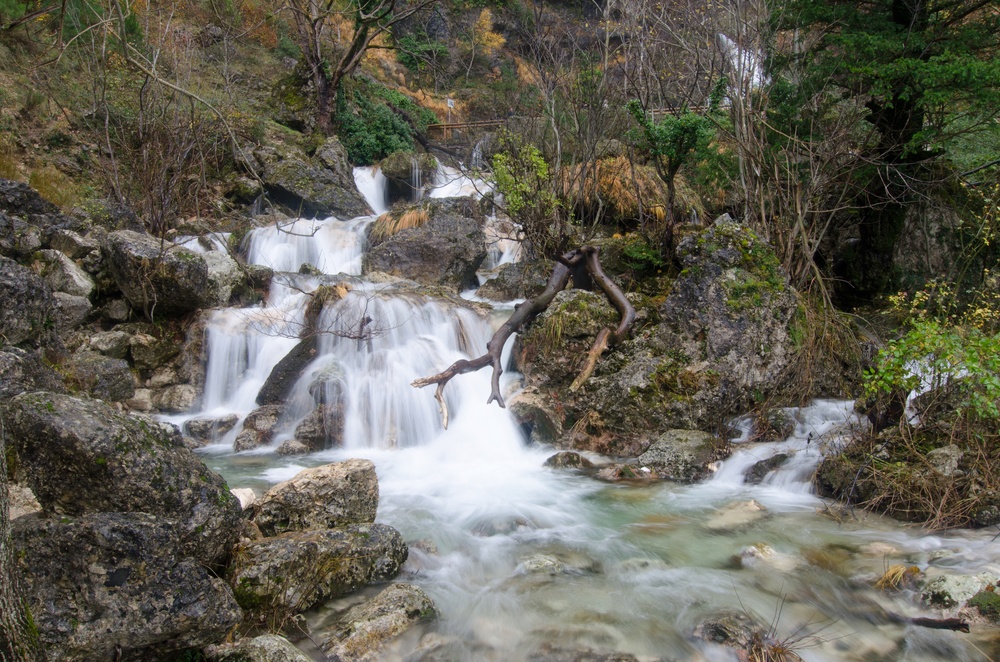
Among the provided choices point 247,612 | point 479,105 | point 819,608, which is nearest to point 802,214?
point 819,608

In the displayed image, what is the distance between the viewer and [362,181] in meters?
18.5

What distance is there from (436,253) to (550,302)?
4.51 m

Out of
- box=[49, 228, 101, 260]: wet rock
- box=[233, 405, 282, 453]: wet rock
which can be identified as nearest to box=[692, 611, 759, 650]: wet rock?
box=[233, 405, 282, 453]: wet rock

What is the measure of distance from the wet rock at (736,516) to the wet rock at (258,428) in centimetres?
567

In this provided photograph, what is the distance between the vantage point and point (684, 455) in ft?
23.1

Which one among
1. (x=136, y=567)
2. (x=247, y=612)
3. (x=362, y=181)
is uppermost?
(x=362, y=181)

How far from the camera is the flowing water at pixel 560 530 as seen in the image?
4.16 meters

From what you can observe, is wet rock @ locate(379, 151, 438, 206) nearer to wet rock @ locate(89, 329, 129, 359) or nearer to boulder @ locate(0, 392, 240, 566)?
wet rock @ locate(89, 329, 129, 359)

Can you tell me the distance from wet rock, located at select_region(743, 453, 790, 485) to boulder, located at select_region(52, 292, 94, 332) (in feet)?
30.7

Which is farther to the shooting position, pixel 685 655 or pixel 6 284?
pixel 6 284

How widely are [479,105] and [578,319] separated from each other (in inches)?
778

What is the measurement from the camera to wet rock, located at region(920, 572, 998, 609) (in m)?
4.15

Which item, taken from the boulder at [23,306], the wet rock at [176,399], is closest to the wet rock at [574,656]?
the boulder at [23,306]

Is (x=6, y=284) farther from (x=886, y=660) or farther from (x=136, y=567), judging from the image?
(x=886, y=660)
